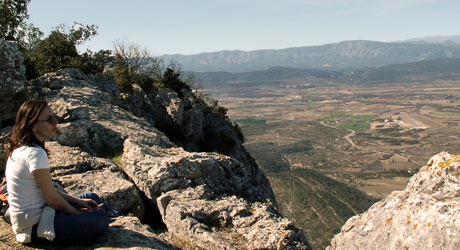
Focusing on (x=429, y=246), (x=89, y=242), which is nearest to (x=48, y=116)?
(x=89, y=242)

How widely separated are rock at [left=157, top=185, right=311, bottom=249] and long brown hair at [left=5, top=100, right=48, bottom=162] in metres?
3.79

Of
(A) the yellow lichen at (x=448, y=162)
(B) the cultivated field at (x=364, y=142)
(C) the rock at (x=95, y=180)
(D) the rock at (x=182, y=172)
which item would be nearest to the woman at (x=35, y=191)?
(C) the rock at (x=95, y=180)

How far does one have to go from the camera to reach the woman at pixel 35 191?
183 inches

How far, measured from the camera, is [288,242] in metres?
6.85

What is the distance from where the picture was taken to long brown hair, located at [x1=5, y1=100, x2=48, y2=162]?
4.73 meters

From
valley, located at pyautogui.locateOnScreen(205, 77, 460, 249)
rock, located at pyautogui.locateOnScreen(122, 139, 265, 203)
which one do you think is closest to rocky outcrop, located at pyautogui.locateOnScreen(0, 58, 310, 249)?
rock, located at pyautogui.locateOnScreen(122, 139, 265, 203)

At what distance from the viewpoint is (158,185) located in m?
8.55

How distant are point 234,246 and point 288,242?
1198 millimetres

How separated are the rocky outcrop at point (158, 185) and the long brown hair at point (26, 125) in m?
2.10

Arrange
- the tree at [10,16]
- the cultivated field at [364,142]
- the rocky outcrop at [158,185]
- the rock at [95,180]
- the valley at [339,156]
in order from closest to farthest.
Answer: the rocky outcrop at [158,185]
the rock at [95,180]
the tree at [10,16]
the valley at [339,156]
the cultivated field at [364,142]

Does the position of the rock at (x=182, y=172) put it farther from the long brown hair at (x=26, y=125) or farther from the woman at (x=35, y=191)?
the long brown hair at (x=26, y=125)

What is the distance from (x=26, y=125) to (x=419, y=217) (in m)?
5.85

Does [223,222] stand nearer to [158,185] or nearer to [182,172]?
[182,172]

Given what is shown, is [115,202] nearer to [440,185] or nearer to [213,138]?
[440,185]
